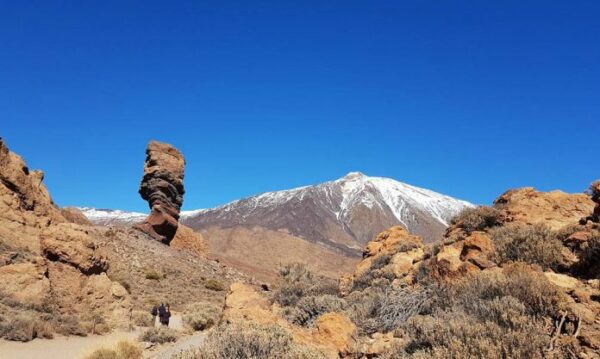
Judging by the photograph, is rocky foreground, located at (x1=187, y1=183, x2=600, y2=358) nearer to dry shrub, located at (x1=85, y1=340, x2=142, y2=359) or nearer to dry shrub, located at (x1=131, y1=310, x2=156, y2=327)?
dry shrub, located at (x1=85, y1=340, x2=142, y2=359)

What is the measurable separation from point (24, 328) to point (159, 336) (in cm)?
333

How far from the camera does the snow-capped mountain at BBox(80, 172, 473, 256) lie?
153 meters

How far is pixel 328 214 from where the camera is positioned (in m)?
173

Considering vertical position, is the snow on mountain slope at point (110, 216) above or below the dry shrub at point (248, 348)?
above

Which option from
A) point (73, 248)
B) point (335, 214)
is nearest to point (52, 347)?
point (73, 248)

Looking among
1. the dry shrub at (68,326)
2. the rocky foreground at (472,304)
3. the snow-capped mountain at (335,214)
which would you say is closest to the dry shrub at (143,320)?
the dry shrub at (68,326)

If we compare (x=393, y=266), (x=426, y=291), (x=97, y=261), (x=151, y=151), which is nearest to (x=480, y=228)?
(x=393, y=266)

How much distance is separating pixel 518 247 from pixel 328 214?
165 metres

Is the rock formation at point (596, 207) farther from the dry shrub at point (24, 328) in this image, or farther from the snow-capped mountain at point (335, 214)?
the snow-capped mountain at point (335, 214)

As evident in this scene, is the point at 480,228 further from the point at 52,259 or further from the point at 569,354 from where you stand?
the point at 52,259

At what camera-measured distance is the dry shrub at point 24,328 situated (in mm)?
10867

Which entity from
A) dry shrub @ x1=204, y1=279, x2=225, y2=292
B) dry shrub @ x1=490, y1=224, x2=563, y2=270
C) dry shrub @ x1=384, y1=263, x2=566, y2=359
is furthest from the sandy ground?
dry shrub @ x1=204, y1=279, x2=225, y2=292

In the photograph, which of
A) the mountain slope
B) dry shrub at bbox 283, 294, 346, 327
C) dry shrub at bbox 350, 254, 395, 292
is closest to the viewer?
dry shrub at bbox 283, 294, 346, 327

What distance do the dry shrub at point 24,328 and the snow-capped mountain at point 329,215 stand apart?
124226mm
